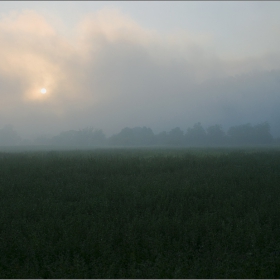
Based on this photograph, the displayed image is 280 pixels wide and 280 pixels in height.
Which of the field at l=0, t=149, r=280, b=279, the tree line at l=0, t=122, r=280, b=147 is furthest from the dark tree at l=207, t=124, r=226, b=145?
the field at l=0, t=149, r=280, b=279

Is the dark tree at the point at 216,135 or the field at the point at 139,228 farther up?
the dark tree at the point at 216,135

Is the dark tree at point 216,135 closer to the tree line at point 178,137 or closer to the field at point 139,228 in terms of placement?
the tree line at point 178,137

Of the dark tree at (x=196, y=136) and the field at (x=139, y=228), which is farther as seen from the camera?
the dark tree at (x=196, y=136)

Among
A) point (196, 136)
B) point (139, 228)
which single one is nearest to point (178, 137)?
point (196, 136)

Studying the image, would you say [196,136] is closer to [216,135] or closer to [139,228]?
[216,135]

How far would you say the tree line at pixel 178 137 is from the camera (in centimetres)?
10606

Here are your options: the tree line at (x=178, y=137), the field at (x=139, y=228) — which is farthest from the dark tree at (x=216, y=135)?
the field at (x=139, y=228)

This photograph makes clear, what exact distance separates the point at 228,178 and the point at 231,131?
10618 centimetres

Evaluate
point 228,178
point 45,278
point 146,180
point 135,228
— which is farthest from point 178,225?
point 228,178

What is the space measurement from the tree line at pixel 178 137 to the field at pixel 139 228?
323 feet

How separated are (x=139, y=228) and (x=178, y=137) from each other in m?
111

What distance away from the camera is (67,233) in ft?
22.7

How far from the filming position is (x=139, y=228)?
23.8ft

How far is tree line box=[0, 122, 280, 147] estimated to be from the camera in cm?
10606
